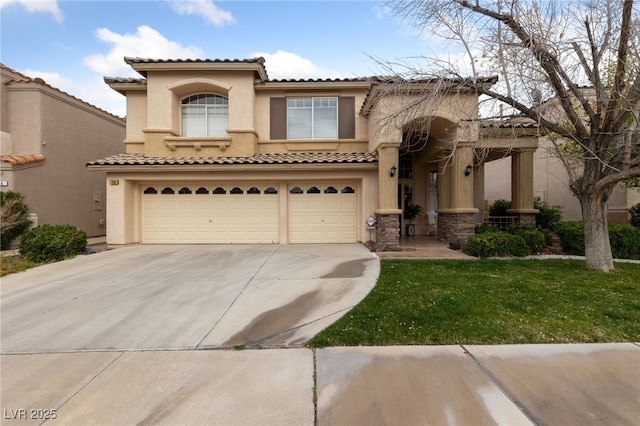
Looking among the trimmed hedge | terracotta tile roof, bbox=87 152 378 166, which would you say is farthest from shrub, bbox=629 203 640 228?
terracotta tile roof, bbox=87 152 378 166

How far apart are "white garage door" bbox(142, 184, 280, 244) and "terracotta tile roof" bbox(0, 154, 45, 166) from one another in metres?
4.34

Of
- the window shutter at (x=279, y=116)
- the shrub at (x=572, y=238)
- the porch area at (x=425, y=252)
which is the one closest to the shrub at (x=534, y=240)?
the shrub at (x=572, y=238)

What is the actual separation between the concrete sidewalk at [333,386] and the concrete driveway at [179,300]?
444 mm

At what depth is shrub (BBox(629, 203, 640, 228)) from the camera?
11719 millimetres

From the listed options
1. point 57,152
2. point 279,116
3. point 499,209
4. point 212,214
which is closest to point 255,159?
point 279,116

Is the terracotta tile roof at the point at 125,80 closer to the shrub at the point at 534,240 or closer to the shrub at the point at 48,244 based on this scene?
the shrub at the point at 48,244

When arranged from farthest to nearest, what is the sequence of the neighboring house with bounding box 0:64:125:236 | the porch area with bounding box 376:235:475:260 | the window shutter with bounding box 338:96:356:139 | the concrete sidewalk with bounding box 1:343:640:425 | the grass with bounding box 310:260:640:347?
1. the window shutter with bounding box 338:96:356:139
2. the neighboring house with bounding box 0:64:125:236
3. the porch area with bounding box 376:235:475:260
4. the grass with bounding box 310:260:640:347
5. the concrete sidewalk with bounding box 1:343:640:425

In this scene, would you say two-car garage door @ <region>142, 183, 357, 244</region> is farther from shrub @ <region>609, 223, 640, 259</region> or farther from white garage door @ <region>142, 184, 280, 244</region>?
shrub @ <region>609, 223, 640, 259</region>

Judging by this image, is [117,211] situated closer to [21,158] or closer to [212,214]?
[212,214]

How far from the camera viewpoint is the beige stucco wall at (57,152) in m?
12.0

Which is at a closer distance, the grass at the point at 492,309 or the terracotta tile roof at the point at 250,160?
the grass at the point at 492,309

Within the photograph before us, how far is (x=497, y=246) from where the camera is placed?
913cm

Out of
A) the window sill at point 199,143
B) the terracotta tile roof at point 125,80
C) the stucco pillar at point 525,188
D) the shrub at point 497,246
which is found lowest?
the shrub at point 497,246

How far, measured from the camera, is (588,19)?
22.3ft
